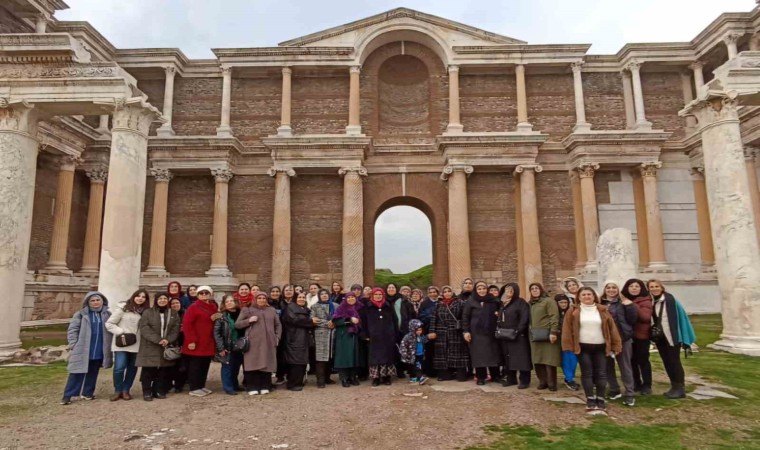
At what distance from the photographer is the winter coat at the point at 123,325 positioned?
719 cm

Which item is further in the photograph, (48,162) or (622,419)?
(48,162)

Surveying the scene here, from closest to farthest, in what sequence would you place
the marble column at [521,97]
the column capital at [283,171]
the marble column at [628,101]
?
the column capital at [283,171], the marble column at [521,97], the marble column at [628,101]

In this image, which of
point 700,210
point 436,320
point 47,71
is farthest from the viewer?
point 700,210

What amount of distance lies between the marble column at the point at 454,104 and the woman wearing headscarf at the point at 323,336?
13926mm

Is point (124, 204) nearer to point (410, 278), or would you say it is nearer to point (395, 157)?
point (395, 157)

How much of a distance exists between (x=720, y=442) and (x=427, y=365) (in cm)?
488

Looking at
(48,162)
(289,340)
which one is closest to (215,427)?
(289,340)

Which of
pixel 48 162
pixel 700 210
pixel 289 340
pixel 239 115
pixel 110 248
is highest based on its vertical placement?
pixel 239 115

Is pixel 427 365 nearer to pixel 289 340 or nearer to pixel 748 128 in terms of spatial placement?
pixel 289 340

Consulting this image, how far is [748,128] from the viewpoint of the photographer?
1928 cm

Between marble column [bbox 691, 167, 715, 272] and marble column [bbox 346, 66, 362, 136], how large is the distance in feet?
50.3

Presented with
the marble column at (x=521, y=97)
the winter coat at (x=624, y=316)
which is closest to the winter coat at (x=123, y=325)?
the winter coat at (x=624, y=316)

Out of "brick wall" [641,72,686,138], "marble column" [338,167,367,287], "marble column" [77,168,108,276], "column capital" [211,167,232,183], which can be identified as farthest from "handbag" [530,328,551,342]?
"brick wall" [641,72,686,138]

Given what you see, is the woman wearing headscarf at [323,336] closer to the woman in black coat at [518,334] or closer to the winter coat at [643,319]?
the woman in black coat at [518,334]
